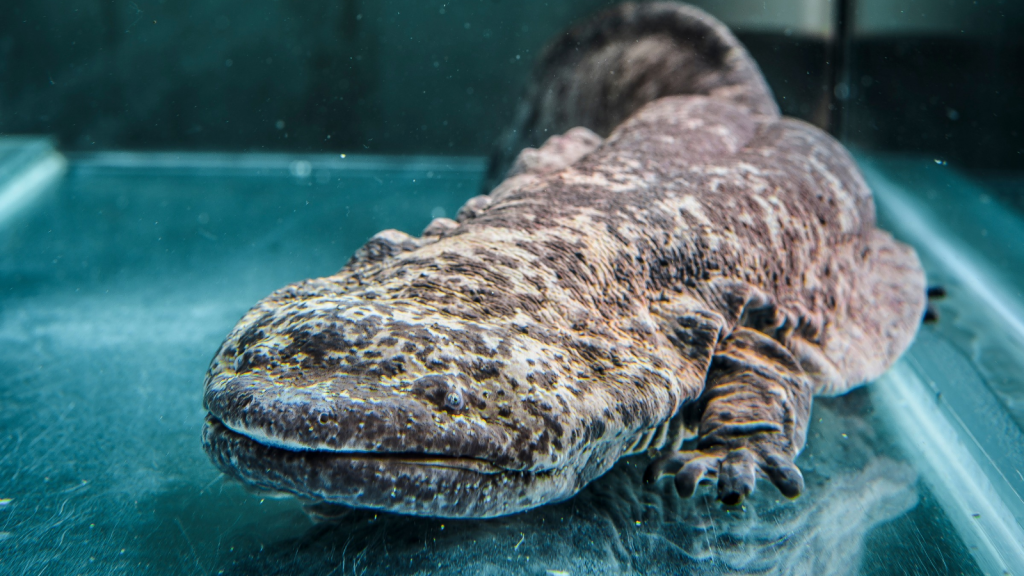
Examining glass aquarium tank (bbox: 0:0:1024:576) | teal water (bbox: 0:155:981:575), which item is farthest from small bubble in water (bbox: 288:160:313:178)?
teal water (bbox: 0:155:981:575)

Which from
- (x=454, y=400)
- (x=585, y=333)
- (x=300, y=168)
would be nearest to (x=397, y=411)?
(x=454, y=400)

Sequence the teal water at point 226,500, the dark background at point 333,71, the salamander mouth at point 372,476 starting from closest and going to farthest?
the salamander mouth at point 372,476, the teal water at point 226,500, the dark background at point 333,71

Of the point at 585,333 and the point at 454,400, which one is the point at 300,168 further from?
the point at 454,400

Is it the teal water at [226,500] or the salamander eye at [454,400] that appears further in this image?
the teal water at [226,500]

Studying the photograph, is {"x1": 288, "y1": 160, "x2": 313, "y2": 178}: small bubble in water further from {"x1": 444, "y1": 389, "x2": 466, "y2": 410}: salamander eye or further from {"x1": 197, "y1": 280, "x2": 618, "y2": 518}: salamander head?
{"x1": 444, "y1": 389, "x2": 466, "y2": 410}: salamander eye

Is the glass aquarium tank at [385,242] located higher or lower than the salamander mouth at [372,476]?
lower

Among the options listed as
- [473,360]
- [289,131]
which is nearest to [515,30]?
[289,131]

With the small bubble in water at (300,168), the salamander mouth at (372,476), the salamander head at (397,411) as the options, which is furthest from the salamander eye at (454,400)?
the small bubble in water at (300,168)

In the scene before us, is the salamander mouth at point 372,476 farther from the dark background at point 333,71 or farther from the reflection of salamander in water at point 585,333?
the dark background at point 333,71

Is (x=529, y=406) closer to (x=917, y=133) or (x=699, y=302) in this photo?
(x=699, y=302)
